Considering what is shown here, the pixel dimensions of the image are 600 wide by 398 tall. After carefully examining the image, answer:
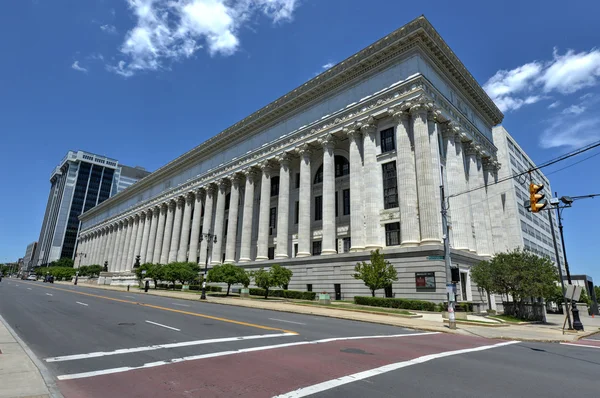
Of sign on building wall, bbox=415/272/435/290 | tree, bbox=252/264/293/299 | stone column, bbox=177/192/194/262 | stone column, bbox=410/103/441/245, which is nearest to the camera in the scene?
sign on building wall, bbox=415/272/435/290

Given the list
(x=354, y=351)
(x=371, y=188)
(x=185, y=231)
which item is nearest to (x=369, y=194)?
(x=371, y=188)

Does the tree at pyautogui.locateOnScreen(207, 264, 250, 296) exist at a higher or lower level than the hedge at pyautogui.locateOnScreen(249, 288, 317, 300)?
higher

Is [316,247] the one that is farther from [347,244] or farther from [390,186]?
[390,186]

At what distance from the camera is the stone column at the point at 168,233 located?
221 ft

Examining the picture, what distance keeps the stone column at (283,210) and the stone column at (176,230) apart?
30.3 m

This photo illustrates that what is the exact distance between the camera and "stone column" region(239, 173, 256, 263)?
156ft

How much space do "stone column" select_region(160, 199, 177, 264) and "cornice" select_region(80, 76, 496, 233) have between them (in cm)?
1836

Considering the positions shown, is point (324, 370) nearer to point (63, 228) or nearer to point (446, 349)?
point (446, 349)

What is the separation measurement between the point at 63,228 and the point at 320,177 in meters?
187

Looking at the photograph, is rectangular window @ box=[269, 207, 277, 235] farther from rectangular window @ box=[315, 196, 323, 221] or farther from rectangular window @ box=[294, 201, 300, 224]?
rectangular window @ box=[315, 196, 323, 221]

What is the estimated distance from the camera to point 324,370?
304 inches

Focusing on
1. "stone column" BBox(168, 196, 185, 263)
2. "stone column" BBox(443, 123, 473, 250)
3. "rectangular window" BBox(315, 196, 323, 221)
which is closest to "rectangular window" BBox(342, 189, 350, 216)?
"rectangular window" BBox(315, 196, 323, 221)

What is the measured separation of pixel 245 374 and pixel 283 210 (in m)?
36.4

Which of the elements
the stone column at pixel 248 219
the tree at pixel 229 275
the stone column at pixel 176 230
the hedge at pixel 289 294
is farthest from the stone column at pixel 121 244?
the hedge at pixel 289 294
